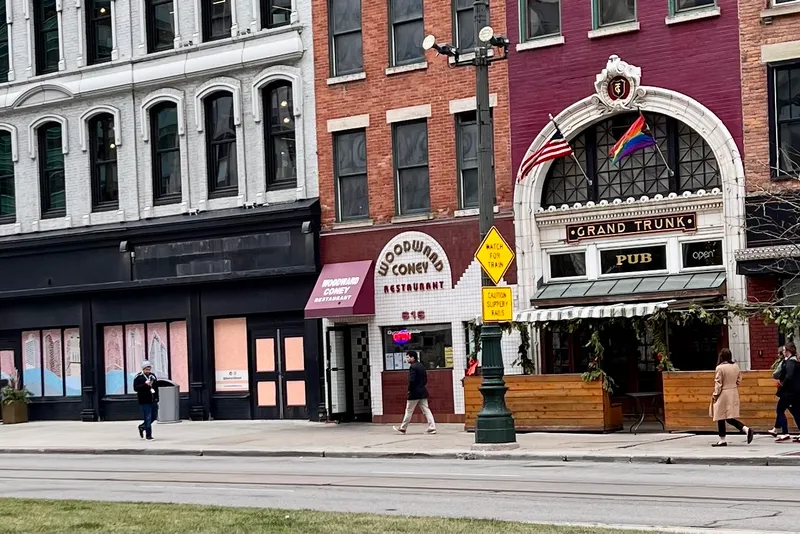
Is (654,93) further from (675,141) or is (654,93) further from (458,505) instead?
(458,505)

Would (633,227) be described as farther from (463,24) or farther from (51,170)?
(51,170)

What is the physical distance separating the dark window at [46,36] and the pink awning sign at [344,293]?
1089 centimetres

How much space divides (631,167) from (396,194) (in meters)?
5.64

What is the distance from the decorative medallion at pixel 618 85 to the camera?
1121 inches

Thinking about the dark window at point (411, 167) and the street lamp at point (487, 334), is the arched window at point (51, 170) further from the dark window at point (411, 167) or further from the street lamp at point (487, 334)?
the street lamp at point (487, 334)

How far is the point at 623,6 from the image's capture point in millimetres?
29000

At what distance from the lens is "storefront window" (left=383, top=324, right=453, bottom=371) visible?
31625mm

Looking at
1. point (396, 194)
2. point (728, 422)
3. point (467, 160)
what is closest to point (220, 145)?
point (396, 194)

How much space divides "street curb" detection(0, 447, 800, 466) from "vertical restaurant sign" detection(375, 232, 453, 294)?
6.79 metres

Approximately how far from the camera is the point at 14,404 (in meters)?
38.6

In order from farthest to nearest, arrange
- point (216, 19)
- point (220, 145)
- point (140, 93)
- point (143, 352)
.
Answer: point (143, 352) → point (140, 93) → point (216, 19) → point (220, 145)

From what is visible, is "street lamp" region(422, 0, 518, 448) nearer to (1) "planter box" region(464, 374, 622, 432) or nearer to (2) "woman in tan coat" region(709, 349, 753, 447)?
(1) "planter box" region(464, 374, 622, 432)

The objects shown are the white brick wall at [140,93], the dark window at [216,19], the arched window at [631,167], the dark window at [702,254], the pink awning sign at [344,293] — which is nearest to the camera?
the dark window at [702,254]

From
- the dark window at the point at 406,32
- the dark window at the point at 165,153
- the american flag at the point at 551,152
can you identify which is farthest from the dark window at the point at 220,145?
the american flag at the point at 551,152
